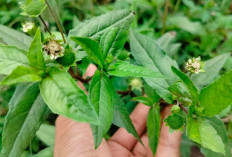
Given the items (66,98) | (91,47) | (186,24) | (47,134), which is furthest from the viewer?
(186,24)

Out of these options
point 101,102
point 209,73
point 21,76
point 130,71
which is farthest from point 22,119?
point 209,73

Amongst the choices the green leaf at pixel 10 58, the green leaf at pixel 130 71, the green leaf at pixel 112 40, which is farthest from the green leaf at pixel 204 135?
the green leaf at pixel 10 58

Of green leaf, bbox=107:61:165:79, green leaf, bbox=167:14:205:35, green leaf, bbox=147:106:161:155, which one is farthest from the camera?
green leaf, bbox=167:14:205:35

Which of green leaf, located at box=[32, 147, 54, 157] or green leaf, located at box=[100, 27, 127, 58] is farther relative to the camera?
green leaf, located at box=[32, 147, 54, 157]

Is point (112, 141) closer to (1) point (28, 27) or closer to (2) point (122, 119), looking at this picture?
(2) point (122, 119)

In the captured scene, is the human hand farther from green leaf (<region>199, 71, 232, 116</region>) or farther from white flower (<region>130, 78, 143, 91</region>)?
green leaf (<region>199, 71, 232, 116</region>)

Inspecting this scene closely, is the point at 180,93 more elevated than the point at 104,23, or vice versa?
the point at 104,23

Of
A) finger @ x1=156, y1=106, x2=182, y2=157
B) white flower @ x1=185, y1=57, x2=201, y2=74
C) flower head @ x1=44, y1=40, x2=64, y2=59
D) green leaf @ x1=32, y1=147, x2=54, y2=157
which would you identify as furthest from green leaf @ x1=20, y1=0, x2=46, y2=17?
green leaf @ x1=32, y1=147, x2=54, y2=157
